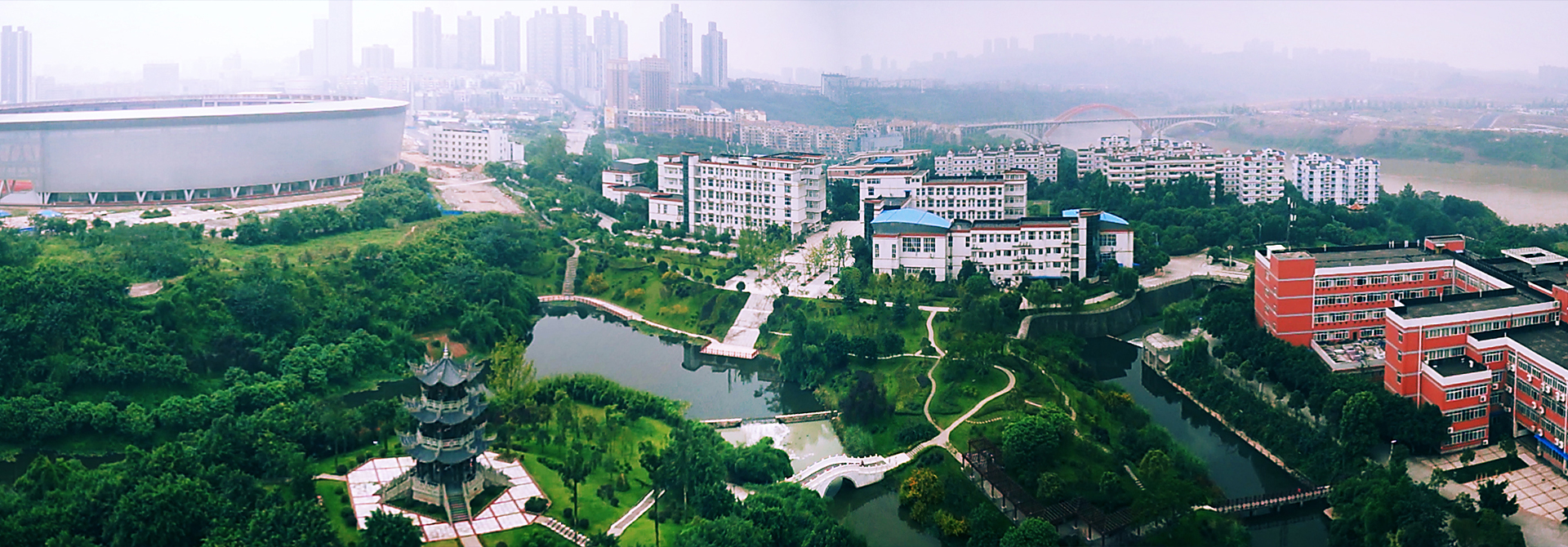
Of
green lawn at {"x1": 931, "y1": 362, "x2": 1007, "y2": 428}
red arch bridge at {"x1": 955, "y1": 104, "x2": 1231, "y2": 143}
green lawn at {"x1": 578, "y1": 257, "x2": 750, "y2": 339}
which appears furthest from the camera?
red arch bridge at {"x1": 955, "y1": 104, "x2": 1231, "y2": 143}

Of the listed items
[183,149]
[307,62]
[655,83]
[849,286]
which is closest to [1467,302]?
[849,286]

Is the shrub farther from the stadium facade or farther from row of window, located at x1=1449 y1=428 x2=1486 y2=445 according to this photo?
the stadium facade

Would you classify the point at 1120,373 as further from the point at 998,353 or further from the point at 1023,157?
the point at 1023,157

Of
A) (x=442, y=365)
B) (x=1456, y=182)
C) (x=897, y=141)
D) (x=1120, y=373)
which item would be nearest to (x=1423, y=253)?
(x=1120, y=373)

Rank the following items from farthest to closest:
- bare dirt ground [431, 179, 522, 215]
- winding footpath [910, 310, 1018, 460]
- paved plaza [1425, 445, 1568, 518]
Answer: bare dirt ground [431, 179, 522, 215], winding footpath [910, 310, 1018, 460], paved plaza [1425, 445, 1568, 518]

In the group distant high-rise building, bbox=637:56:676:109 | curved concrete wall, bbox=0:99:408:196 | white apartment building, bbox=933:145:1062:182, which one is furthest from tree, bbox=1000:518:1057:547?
distant high-rise building, bbox=637:56:676:109

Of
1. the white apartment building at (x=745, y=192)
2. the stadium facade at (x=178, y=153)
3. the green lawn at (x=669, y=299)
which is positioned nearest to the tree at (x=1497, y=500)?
the green lawn at (x=669, y=299)
